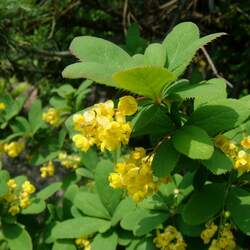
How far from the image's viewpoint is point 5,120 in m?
2.46

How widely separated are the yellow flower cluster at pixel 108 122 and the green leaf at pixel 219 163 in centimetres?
18

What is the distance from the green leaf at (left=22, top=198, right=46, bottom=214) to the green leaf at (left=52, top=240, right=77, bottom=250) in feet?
0.48

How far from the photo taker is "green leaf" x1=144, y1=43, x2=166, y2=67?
41.7 inches

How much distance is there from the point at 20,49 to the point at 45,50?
21cm

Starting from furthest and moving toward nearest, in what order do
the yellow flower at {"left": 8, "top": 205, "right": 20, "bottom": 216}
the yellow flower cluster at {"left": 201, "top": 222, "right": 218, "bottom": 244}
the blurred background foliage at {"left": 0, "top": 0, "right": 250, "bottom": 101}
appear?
the blurred background foliage at {"left": 0, "top": 0, "right": 250, "bottom": 101}, the yellow flower at {"left": 8, "top": 205, "right": 20, "bottom": 216}, the yellow flower cluster at {"left": 201, "top": 222, "right": 218, "bottom": 244}

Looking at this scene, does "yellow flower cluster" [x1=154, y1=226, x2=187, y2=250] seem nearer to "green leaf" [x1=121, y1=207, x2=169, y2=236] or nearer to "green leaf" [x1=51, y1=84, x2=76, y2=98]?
"green leaf" [x1=121, y1=207, x2=169, y2=236]

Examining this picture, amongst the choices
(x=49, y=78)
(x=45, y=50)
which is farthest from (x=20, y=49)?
(x=49, y=78)

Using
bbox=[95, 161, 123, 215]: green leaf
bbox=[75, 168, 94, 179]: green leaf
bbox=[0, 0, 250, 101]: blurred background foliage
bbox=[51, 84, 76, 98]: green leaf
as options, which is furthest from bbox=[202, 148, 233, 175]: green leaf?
bbox=[51, 84, 76, 98]: green leaf

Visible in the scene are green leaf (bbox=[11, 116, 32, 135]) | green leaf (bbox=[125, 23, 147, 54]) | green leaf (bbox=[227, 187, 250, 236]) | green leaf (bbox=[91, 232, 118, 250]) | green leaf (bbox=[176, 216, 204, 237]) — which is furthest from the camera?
green leaf (bbox=[11, 116, 32, 135])

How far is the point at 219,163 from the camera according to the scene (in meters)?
1.00

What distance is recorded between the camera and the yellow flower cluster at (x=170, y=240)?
1364mm

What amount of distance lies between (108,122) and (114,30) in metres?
1.90

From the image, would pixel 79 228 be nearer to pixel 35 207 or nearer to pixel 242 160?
pixel 35 207

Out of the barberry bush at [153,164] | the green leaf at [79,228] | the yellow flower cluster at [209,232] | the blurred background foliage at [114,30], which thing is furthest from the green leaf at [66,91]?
the yellow flower cluster at [209,232]
